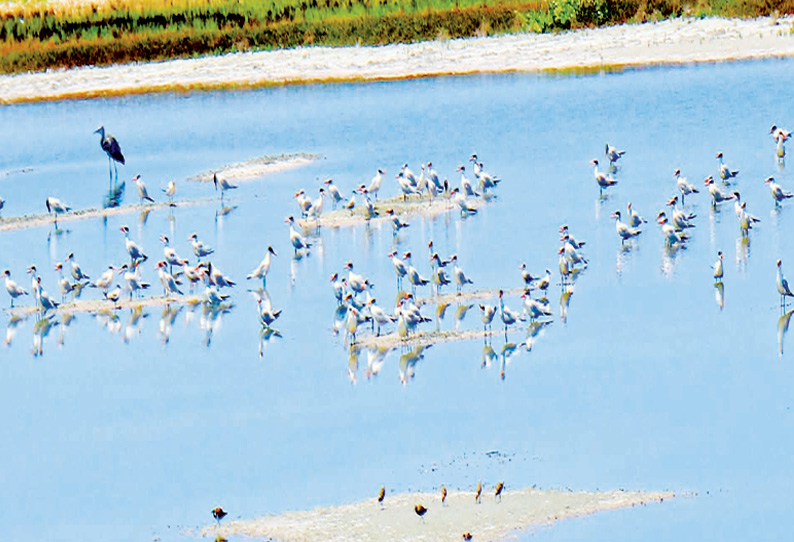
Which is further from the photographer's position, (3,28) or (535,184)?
(3,28)

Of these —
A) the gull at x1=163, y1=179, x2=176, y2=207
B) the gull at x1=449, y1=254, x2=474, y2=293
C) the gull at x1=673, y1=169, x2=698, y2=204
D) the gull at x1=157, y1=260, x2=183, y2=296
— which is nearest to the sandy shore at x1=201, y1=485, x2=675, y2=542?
the gull at x1=449, y1=254, x2=474, y2=293

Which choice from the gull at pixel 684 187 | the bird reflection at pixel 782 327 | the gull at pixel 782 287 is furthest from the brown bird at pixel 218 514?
the gull at pixel 684 187

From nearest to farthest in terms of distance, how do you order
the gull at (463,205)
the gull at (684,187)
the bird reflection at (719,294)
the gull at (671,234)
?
1. the bird reflection at (719,294)
2. the gull at (671,234)
3. the gull at (684,187)
4. the gull at (463,205)

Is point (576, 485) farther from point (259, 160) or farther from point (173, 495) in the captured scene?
point (259, 160)

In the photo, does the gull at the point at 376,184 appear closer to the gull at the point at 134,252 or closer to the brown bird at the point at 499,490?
the gull at the point at 134,252

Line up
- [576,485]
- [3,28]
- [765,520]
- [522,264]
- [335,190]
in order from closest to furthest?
[765,520] → [576,485] → [522,264] → [335,190] → [3,28]

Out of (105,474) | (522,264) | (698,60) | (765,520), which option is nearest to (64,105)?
(698,60)

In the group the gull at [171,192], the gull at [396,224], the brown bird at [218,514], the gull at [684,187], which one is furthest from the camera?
the gull at [171,192]
